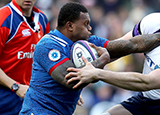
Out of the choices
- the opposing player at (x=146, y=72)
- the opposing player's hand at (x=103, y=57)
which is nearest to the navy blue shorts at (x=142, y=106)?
the opposing player at (x=146, y=72)

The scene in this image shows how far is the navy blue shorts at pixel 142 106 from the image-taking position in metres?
3.32

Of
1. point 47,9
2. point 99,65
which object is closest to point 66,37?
point 99,65

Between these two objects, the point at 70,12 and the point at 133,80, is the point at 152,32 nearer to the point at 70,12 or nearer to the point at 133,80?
the point at 133,80

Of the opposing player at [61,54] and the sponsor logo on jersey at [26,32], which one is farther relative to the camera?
the sponsor logo on jersey at [26,32]

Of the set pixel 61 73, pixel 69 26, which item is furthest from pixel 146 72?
pixel 61 73

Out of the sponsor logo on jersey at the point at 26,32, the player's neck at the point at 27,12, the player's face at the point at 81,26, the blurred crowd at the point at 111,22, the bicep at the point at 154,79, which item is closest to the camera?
the bicep at the point at 154,79

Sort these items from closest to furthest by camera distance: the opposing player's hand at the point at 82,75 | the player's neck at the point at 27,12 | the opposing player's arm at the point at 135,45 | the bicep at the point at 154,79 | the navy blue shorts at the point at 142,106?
the opposing player's hand at the point at 82,75 → the bicep at the point at 154,79 → the opposing player's arm at the point at 135,45 → the navy blue shorts at the point at 142,106 → the player's neck at the point at 27,12

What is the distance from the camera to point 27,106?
2953mm

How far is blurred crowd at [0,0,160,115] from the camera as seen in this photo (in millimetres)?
6816

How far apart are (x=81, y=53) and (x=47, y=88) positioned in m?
0.53

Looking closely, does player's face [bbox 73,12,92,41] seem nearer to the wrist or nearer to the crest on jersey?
the crest on jersey

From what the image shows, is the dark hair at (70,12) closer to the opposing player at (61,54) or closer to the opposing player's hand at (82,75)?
the opposing player at (61,54)

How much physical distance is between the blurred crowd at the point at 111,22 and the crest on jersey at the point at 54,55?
4155mm

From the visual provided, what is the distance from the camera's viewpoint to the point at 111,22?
24.6 ft
